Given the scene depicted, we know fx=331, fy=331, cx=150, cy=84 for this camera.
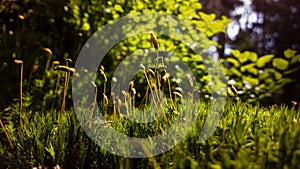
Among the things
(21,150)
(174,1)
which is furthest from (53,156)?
(174,1)

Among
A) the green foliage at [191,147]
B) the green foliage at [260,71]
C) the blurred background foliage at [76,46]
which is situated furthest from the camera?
the blurred background foliage at [76,46]

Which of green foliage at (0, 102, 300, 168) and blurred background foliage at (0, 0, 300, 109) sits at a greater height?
blurred background foliage at (0, 0, 300, 109)

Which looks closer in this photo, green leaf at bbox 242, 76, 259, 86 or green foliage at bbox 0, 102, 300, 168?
green foliage at bbox 0, 102, 300, 168

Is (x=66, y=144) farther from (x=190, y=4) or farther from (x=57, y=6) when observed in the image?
(x=57, y=6)

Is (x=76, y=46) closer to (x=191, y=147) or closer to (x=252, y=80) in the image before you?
(x=252, y=80)

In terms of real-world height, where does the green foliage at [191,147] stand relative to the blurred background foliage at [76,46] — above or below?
below

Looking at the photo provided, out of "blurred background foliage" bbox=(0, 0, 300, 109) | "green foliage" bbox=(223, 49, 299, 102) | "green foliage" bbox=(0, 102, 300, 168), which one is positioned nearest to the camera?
"green foliage" bbox=(0, 102, 300, 168)

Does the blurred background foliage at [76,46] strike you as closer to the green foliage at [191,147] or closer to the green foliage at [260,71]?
the green foliage at [260,71]

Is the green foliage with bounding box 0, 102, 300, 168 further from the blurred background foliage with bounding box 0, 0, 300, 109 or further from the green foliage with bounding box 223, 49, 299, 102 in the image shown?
the green foliage with bounding box 223, 49, 299, 102

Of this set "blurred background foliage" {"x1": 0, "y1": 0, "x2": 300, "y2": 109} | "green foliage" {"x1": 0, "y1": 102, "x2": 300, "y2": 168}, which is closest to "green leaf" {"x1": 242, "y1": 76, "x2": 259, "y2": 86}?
"blurred background foliage" {"x1": 0, "y1": 0, "x2": 300, "y2": 109}

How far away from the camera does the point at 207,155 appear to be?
105 centimetres

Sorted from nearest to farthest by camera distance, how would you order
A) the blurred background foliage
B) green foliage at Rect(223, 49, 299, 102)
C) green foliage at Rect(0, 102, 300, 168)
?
1. green foliage at Rect(0, 102, 300, 168)
2. green foliage at Rect(223, 49, 299, 102)
3. the blurred background foliage

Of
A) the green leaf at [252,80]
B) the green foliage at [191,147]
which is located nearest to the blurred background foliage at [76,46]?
the green leaf at [252,80]

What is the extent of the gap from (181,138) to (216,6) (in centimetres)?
870
